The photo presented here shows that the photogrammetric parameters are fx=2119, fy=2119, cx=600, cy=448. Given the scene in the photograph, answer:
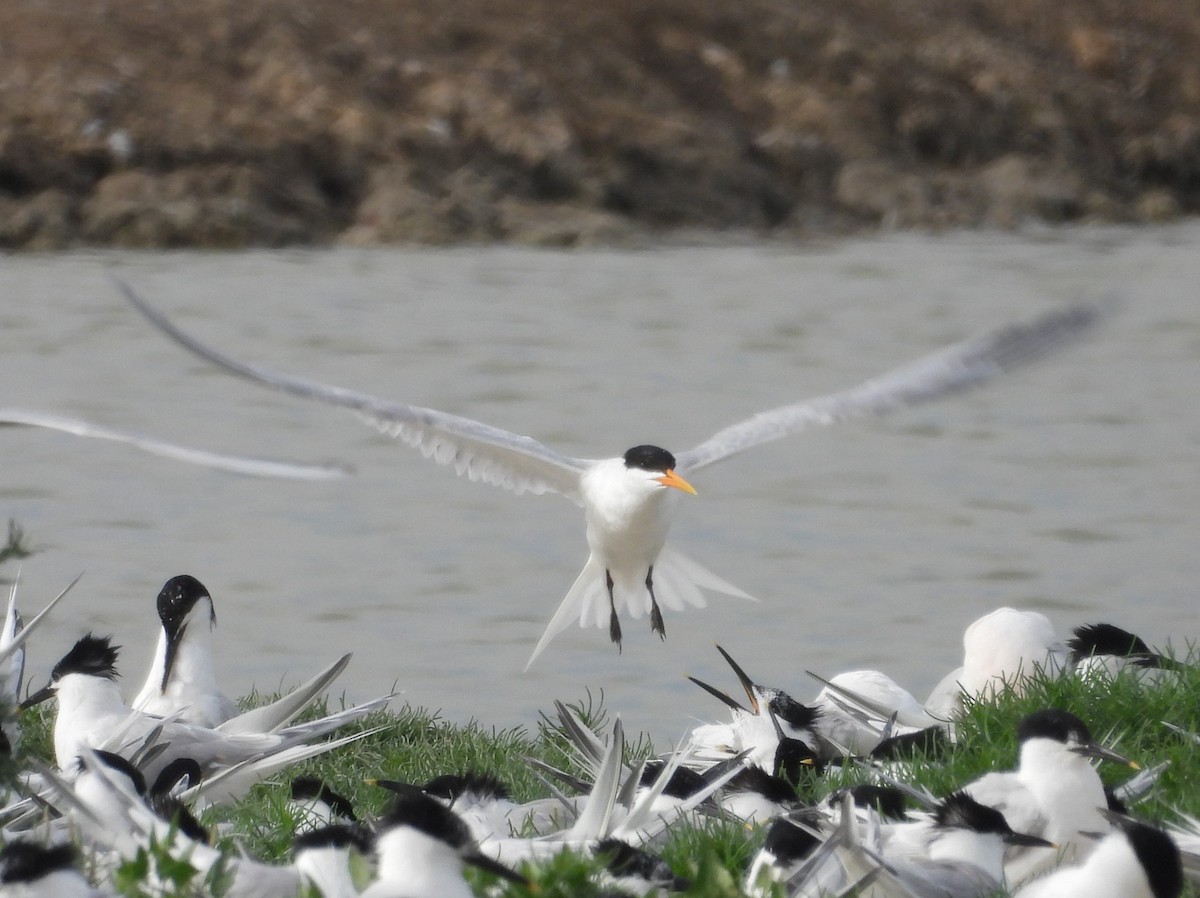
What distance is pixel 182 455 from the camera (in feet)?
17.2

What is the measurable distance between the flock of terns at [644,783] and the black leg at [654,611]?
45cm

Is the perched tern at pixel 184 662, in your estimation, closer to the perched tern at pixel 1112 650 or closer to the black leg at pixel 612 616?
the black leg at pixel 612 616

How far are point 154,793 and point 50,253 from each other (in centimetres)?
1990

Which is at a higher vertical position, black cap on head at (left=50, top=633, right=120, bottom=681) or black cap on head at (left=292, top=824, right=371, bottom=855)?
black cap on head at (left=292, top=824, right=371, bottom=855)

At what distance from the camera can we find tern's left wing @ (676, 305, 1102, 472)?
7.69 metres

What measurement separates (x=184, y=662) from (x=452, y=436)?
1.76 m

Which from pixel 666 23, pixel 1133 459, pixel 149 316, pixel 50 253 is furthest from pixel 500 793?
pixel 666 23

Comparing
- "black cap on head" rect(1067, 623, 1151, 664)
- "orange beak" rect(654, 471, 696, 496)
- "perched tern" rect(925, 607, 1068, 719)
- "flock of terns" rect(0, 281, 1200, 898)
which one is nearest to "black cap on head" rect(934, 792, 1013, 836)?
"flock of terns" rect(0, 281, 1200, 898)

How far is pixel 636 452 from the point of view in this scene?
324 inches

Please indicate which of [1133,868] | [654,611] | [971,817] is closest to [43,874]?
[971,817]

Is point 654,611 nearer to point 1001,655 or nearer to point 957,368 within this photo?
point 957,368

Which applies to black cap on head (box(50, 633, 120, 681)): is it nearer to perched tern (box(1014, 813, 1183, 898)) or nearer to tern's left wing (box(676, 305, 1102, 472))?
tern's left wing (box(676, 305, 1102, 472))

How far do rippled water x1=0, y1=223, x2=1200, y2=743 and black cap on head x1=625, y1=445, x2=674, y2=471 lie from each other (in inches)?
41.3

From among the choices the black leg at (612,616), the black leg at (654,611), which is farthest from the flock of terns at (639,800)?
the black leg at (612,616)
